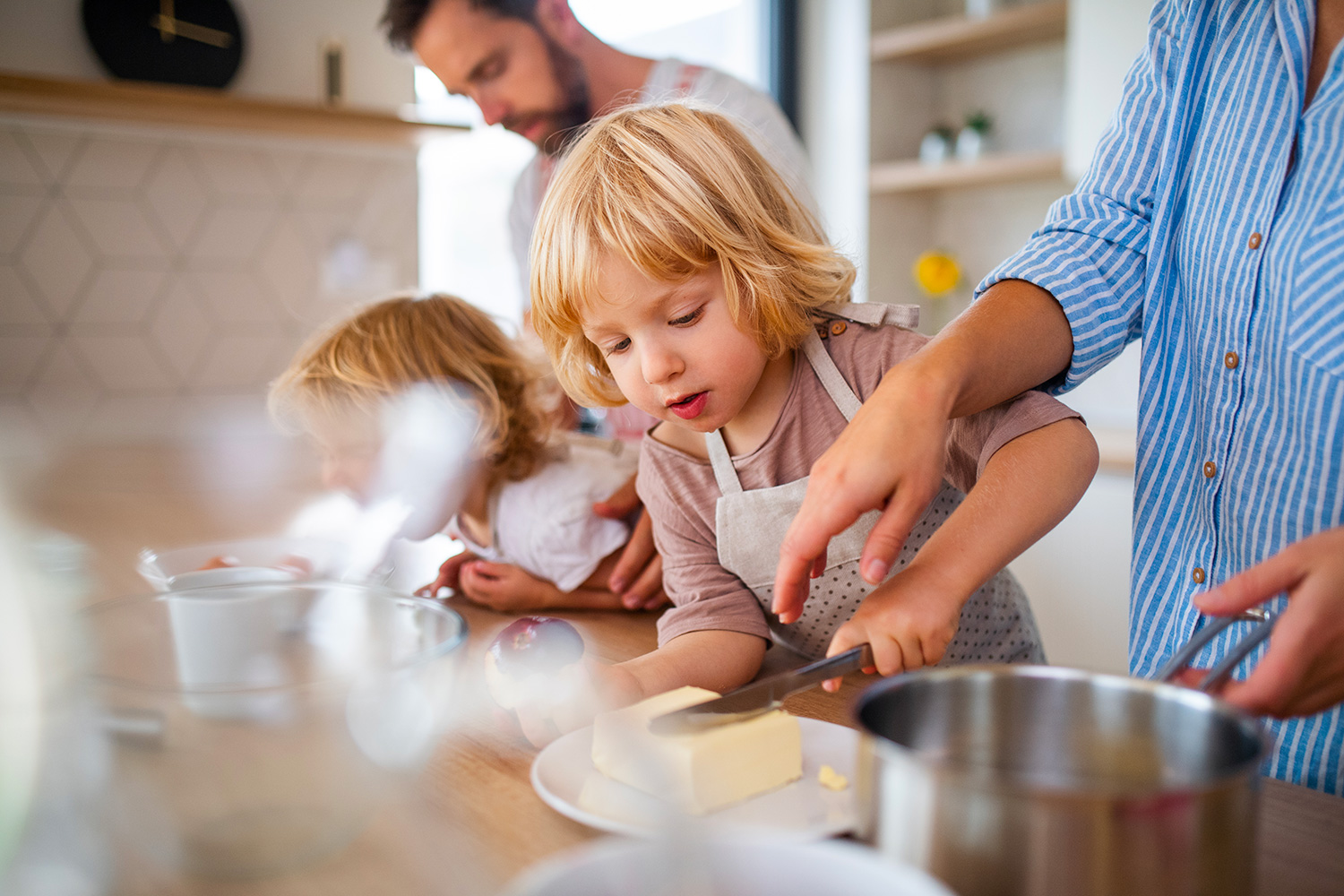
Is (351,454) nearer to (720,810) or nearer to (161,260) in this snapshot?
(720,810)

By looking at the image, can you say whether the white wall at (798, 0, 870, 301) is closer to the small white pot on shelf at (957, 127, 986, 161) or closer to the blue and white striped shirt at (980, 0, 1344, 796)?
the small white pot on shelf at (957, 127, 986, 161)

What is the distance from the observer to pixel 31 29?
207 cm

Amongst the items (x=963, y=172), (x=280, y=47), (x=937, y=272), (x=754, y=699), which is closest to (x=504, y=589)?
(x=754, y=699)

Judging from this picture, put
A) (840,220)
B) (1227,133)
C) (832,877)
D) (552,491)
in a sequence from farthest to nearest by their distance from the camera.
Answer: (840,220), (552,491), (1227,133), (832,877)

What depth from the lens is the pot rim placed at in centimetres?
32

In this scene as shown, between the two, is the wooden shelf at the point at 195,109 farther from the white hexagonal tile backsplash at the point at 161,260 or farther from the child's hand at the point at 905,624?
the child's hand at the point at 905,624

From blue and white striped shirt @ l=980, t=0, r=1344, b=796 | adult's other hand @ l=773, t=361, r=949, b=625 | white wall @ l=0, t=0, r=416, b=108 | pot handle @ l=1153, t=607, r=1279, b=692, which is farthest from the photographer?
white wall @ l=0, t=0, r=416, b=108

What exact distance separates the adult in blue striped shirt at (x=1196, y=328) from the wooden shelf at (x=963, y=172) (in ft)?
6.04

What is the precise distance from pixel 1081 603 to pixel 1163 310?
65.5 inches

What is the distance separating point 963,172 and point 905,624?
7.84 feet

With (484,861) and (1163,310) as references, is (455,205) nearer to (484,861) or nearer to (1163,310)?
(1163,310)

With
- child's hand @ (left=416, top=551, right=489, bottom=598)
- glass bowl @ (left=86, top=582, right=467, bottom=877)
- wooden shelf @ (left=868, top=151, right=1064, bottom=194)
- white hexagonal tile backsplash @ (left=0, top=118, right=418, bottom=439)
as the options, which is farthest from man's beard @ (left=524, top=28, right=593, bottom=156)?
wooden shelf @ (left=868, top=151, right=1064, bottom=194)

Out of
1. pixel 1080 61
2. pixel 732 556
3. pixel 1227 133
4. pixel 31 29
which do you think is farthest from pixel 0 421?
pixel 1080 61

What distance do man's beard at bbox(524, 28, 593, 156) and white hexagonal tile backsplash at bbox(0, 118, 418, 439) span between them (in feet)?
2.75
